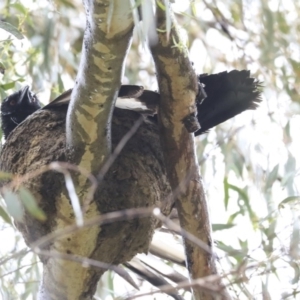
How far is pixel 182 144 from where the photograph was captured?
1787mm

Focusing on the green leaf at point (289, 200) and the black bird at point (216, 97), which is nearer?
the black bird at point (216, 97)

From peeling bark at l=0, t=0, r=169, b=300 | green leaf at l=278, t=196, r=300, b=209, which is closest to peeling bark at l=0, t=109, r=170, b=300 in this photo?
peeling bark at l=0, t=0, r=169, b=300

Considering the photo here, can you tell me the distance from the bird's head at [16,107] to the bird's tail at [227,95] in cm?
73

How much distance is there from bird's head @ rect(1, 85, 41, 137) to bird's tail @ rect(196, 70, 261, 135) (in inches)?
28.8

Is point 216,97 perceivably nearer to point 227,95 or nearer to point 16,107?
point 227,95

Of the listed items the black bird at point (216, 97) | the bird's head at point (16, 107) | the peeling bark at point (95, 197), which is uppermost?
the bird's head at point (16, 107)

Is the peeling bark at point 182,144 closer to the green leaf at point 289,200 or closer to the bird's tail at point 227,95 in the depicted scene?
the bird's tail at point 227,95

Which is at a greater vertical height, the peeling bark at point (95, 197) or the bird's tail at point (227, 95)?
the bird's tail at point (227, 95)

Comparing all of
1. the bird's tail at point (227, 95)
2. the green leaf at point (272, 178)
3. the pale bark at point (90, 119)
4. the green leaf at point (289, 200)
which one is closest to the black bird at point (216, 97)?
the bird's tail at point (227, 95)

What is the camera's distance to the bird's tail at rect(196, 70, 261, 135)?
6.43 feet

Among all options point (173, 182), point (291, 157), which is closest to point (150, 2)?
point (173, 182)

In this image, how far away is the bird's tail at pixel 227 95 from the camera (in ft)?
6.43

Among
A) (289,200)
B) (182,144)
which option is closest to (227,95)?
(182,144)

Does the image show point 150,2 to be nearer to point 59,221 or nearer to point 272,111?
point 59,221
